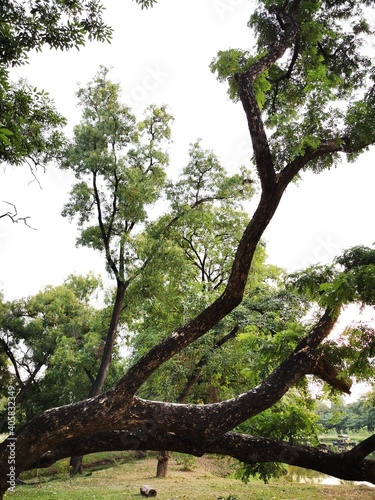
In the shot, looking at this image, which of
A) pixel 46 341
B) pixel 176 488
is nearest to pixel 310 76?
A: pixel 176 488

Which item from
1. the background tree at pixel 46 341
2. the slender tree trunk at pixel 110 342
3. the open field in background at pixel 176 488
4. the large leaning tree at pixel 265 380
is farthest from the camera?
the background tree at pixel 46 341

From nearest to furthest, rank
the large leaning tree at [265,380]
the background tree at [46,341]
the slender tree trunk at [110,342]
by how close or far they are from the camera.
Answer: the large leaning tree at [265,380] → the slender tree trunk at [110,342] → the background tree at [46,341]

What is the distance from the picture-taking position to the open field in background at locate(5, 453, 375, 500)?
11062mm

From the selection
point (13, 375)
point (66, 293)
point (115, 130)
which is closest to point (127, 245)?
point (115, 130)

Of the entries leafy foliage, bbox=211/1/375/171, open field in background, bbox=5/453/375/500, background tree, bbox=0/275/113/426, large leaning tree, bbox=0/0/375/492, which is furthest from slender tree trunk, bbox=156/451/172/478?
leafy foliage, bbox=211/1/375/171

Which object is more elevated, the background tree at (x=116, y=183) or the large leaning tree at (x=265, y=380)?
the background tree at (x=116, y=183)

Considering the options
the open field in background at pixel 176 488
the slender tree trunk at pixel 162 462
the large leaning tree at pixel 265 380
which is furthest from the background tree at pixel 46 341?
the large leaning tree at pixel 265 380

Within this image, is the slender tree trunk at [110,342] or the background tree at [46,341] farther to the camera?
the background tree at [46,341]

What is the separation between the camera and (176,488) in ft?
42.0

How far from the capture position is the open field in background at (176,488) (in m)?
11.1

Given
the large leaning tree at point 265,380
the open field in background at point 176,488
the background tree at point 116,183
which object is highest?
the background tree at point 116,183

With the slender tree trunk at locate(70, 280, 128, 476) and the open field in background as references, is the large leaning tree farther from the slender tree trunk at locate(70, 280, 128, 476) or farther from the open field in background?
the slender tree trunk at locate(70, 280, 128, 476)

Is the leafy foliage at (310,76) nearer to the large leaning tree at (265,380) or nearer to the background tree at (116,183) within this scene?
the large leaning tree at (265,380)

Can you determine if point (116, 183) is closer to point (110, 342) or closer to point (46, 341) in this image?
point (110, 342)
